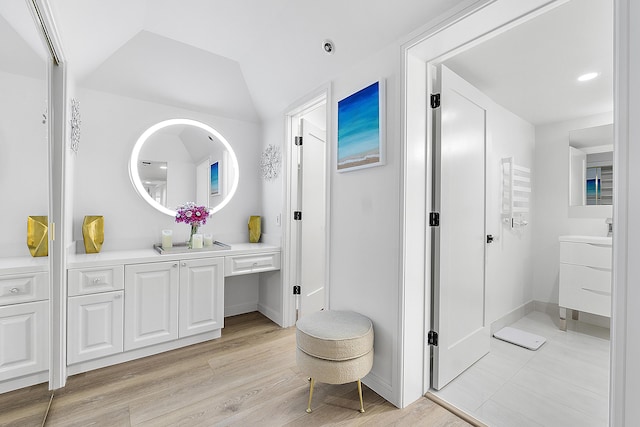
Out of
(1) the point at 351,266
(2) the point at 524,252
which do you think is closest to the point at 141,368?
(1) the point at 351,266

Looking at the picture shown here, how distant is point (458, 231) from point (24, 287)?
7.77ft

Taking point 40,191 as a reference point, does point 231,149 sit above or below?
above

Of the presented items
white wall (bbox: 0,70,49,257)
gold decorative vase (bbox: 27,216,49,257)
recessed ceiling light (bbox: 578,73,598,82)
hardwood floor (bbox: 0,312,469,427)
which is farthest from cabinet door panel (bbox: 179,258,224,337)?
recessed ceiling light (bbox: 578,73,598,82)

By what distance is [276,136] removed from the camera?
9.77 feet

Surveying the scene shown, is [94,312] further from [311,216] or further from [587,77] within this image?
[587,77]

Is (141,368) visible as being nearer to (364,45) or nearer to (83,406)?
(83,406)

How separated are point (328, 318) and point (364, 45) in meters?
1.74

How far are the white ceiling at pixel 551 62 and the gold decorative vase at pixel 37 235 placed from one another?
2.54 meters

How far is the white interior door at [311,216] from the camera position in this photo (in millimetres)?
2889

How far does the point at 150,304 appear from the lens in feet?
7.29

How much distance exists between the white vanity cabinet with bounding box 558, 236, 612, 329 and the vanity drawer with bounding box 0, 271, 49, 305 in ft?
12.9

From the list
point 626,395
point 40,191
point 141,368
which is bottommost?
point 141,368

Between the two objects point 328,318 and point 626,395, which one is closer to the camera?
point 626,395

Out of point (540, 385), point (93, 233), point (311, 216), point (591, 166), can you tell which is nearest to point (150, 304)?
point (93, 233)
